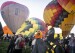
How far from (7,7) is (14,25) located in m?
2.07

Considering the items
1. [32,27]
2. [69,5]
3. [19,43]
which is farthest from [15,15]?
[19,43]

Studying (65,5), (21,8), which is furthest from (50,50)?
(21,8)

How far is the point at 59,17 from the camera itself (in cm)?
2366

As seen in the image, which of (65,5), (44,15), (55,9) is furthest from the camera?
(44,15)

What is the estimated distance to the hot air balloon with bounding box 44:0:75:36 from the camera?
2277 centimetres

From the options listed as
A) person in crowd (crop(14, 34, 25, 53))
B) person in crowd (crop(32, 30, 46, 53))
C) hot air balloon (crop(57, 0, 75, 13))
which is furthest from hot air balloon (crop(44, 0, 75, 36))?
person in crowd (crop(32, 30, 46, 53))

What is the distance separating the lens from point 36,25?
3186 cm

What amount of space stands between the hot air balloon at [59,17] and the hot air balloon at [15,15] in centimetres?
667

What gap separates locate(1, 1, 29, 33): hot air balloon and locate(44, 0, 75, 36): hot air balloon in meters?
6.67

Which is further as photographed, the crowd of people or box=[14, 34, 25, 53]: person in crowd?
box=[14, 34, 25, 53]: person in crowd

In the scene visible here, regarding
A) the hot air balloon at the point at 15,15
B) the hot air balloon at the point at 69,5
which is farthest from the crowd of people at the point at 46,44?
the hot air balloon at the point at 15,15

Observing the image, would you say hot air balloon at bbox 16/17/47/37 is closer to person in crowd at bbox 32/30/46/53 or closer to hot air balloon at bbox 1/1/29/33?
hot air balloon at bbox 1/1/29/33

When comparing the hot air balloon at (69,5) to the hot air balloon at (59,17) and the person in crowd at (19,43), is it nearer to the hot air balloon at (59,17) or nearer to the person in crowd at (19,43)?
the hot air balloon at (59,17)

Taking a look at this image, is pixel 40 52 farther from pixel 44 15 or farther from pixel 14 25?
pixel 14 25
